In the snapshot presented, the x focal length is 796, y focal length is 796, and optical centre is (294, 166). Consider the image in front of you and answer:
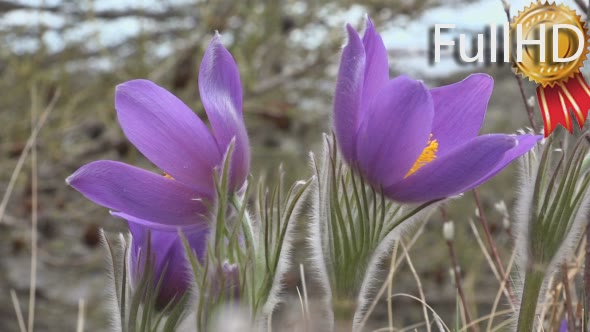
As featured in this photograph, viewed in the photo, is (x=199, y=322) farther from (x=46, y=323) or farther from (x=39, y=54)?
(x=46, y=323)

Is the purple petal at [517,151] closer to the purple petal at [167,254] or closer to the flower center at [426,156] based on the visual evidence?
the flower center at [426,156]

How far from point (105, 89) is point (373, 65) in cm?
196

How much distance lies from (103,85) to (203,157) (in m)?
1.99

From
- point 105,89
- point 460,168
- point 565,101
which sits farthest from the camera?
point 105,89

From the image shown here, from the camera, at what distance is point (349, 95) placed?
0.38m

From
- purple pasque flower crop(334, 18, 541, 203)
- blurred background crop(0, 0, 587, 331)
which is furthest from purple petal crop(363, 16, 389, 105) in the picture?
blurred background crop(0, 0, 587, 331)

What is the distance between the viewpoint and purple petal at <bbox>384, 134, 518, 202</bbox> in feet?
1.21

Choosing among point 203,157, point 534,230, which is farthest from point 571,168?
point 203,157

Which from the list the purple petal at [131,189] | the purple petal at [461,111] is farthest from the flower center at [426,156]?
the purple petal at [131,189]

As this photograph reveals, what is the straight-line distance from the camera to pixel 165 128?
40 centimetres

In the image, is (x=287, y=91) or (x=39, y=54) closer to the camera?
(x=39, y=54)

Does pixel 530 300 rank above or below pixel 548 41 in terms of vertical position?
below

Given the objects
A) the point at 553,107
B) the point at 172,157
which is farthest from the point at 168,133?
the point at 553,107

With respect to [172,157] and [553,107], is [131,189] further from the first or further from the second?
[553,107]
